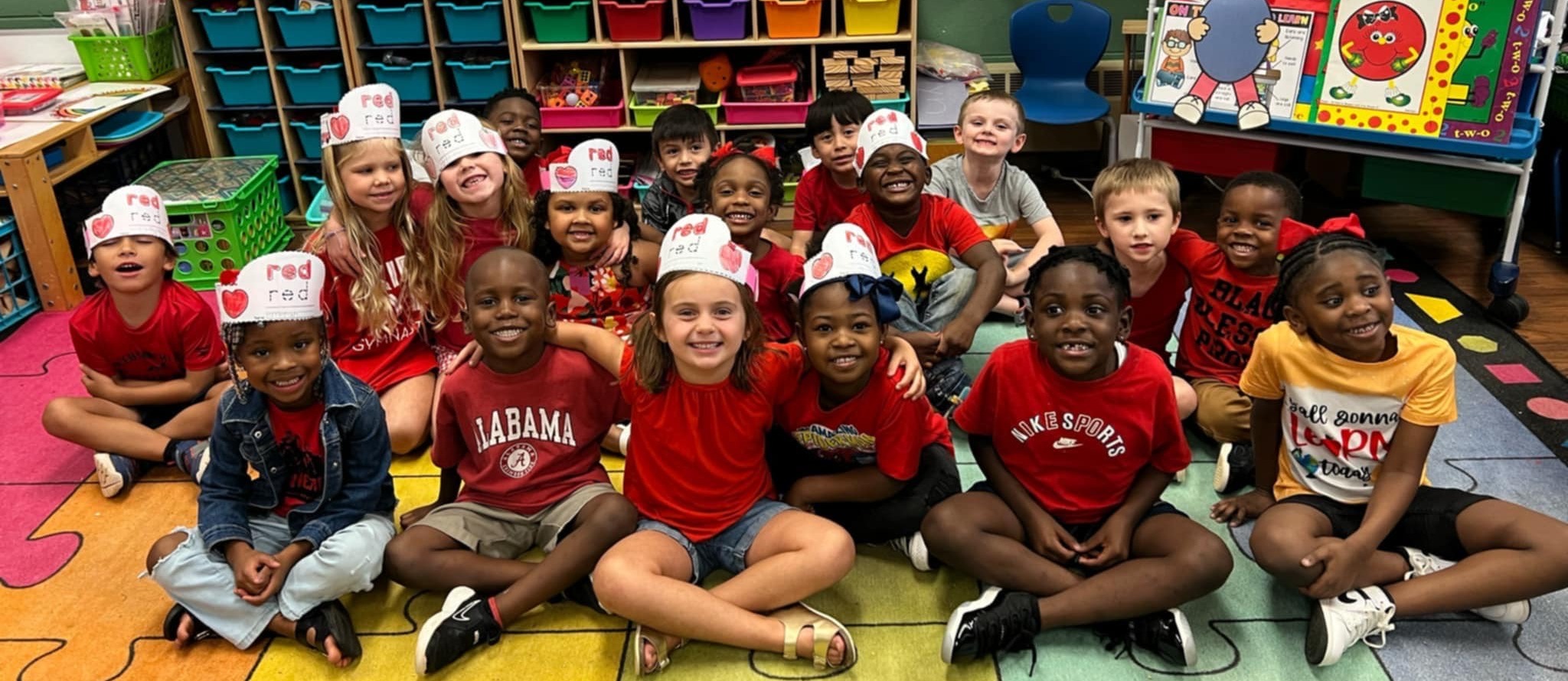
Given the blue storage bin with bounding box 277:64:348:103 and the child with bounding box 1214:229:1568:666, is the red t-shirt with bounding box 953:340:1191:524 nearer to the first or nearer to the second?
the child with bounding box 1214:229:1568:666

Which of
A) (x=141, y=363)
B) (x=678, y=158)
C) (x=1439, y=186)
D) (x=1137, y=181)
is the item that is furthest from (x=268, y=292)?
(x=1439, y=186)

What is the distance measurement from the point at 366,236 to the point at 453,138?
29 centimetres

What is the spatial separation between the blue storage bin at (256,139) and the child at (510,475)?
2.36 metres

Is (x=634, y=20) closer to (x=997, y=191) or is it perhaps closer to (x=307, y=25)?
(x=307, y=25)

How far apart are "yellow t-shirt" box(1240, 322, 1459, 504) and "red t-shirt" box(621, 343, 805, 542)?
838 mm

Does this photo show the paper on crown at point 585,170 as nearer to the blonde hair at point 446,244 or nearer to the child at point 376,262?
the blonde hair at point 446,244

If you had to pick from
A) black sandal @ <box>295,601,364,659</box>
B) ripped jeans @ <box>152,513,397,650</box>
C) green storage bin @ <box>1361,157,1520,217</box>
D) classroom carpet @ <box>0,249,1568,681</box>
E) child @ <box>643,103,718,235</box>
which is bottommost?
classroom carpet @ <box>0,249,1568,681</box>

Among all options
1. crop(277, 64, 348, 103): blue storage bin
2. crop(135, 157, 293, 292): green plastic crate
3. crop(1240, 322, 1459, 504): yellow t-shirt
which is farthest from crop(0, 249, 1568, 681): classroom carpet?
crop(277, 64, 348, 103): blue storage bin

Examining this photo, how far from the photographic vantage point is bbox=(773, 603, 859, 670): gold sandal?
6.06ft

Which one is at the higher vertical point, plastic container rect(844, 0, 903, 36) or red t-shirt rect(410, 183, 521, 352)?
plastic container rect(844, 0, 903, 36)

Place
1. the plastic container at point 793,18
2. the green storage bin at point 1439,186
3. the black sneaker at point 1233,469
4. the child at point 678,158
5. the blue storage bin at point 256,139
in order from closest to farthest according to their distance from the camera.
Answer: the black sneaker at point 1233,469
the child at point 678,158
the green storage bin at point 1439,186
the plastic container at point 793,18
the blue storage bin at point 256,139

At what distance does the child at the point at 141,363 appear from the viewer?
244cm

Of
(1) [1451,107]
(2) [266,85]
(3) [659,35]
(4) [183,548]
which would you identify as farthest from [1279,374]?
(2) [266,85]

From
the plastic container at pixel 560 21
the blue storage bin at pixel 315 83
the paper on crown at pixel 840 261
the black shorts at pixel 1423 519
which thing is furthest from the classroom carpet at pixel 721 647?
the plastic container at pixel 560 21
